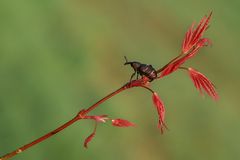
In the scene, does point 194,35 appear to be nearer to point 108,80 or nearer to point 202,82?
point 202,82

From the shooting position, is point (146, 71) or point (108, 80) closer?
point (146, 71)

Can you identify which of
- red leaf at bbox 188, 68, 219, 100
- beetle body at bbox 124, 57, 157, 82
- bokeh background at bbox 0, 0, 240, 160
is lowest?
red leaf at bbox 188, 68, 219, 100

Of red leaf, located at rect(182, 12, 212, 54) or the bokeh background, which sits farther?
the bokeh background

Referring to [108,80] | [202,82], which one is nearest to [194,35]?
[202,82]

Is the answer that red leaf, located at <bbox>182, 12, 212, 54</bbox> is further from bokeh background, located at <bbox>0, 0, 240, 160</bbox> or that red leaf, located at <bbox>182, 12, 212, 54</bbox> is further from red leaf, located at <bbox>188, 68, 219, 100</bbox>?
bokeh background, located at <bbox>0, 0, 240, 160</bbox>

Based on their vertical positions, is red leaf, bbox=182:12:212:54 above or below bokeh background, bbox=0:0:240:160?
below

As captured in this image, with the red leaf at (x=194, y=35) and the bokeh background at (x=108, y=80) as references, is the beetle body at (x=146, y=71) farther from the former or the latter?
the bokeh background at (x=108, y=80)

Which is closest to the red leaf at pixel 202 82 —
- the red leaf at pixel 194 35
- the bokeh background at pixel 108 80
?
the red leaf at pixel 194 35

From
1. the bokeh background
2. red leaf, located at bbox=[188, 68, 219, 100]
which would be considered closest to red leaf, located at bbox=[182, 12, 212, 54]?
red leaf, located at bbox=[188, 68, 219, 100]
